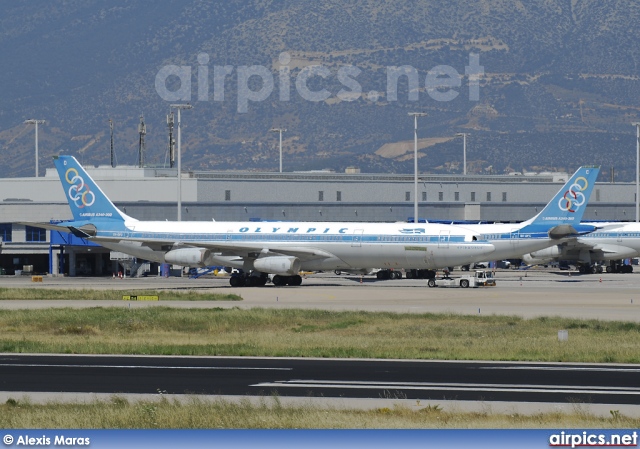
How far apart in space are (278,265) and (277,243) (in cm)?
270

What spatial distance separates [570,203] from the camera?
85500 millimetres

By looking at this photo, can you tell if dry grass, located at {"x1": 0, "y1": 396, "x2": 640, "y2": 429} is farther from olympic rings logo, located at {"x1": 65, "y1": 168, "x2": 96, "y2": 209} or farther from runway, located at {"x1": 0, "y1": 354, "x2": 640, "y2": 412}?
olympic rings logo, located at {"x1": 65, "y1": 168, "x2": 96, "y2": 209}

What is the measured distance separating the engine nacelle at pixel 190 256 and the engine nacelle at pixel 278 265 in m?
3.32

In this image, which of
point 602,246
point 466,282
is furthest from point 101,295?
point 602,246

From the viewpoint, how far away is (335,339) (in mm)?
42156

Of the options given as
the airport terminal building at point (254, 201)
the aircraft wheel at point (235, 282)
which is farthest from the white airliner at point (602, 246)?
the aircraft wheel at point (235, 282)

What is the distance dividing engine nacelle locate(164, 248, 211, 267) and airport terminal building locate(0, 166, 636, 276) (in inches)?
982

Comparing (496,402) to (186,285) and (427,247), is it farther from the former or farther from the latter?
(186,285)

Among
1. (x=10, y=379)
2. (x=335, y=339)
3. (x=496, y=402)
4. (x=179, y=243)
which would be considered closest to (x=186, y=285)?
(x=179, y=243)

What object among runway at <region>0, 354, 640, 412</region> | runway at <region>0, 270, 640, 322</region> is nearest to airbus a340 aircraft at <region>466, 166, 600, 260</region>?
runway at <region>0, 270, 640, 322</region>

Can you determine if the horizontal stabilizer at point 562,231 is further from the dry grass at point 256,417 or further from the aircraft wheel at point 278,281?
the dry grass at point 256,417

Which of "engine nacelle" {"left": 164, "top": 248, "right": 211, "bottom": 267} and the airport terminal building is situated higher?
the airport terminal building

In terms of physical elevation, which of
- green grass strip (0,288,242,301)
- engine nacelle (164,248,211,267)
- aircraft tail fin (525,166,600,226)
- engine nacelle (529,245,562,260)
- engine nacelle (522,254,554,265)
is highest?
aircraft tail fin (525,166,600,226)

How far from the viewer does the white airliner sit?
100938 mm
